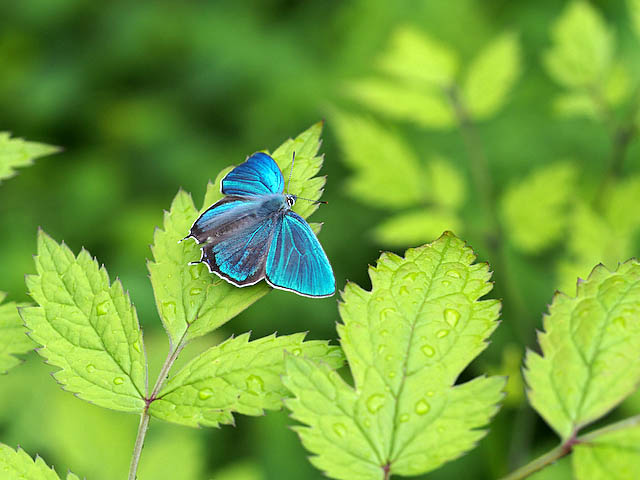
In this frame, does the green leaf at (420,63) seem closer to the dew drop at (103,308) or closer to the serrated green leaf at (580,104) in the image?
the serrated green leaf at (580,104)

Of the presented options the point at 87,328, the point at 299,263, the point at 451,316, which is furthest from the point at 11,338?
the point at 451,316

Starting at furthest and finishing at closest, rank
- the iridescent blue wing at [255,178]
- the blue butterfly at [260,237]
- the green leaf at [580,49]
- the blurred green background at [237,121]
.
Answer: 1. the blurred green background at [237,121]
2. the green leaf at [580,49]
3. the iridescent blue wing at [255,178]
4. the blue butterfly at [260,237]

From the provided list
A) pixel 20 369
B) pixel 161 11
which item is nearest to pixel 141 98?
pixel 161 11

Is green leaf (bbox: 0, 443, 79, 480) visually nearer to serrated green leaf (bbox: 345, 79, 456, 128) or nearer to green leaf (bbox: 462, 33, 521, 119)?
serrated green leaf (bbox: 345, 79, 456, 128)

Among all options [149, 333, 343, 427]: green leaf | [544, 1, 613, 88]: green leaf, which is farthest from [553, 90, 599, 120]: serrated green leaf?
[149, 333, 343, 427]: green leaf

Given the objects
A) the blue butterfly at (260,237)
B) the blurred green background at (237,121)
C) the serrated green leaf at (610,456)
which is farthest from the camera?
the blurred green background at (237,121)

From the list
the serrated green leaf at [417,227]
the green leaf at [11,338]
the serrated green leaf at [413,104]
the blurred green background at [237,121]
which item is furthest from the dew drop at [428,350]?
the blurred green background at [237,121]
